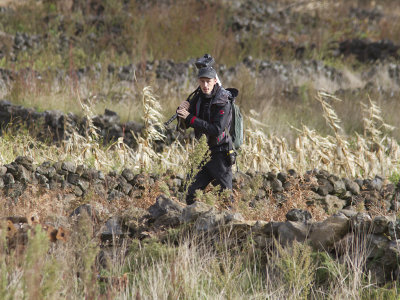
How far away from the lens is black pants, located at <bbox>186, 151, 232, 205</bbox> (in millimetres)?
5219

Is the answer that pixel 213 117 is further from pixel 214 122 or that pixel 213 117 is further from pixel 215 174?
pixel 215 174

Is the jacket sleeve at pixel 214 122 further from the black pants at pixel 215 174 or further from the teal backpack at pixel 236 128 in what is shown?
the black pants at pixel 215 174

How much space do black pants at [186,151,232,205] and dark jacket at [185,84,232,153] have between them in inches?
3.8

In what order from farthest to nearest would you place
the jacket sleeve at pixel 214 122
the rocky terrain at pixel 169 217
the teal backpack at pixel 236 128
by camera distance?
1. the teal backpack at pixel 236 128
2. the jacket sleeve at pixel 214 122
3. the rocky terrain at pixel 169 217

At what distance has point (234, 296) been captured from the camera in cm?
346

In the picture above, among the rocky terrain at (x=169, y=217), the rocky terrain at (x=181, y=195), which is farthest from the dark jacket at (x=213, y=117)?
the rocky terrain at (x=169, y=217)

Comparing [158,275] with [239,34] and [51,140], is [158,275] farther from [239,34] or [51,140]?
[239,34]

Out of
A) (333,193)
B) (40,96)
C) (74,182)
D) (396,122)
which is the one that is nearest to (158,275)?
(74,182)

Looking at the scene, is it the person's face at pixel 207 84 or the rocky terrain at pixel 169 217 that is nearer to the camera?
the rocky terrain at pixel 169 217

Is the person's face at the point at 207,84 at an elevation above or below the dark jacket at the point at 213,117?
above

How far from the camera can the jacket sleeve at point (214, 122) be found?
495 cm

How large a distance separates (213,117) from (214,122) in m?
0.07

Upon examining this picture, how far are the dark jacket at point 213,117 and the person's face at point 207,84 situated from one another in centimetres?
6

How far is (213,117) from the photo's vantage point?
16.6 ft
